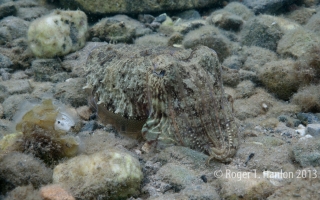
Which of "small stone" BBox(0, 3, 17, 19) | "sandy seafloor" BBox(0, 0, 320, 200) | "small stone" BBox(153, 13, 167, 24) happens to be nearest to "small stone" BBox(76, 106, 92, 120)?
"sandy seafloor" BBox(0, 0, 320, 200)

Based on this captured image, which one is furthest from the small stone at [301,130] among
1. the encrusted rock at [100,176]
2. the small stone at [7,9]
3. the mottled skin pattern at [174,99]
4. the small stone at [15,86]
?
the small stone at [7,9]

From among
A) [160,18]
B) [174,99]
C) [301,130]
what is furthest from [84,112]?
[160,18]

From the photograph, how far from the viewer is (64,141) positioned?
3.25 metres

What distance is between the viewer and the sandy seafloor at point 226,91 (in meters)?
2.84

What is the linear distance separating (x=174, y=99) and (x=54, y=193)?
1687 mm

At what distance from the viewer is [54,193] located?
268 centimetres

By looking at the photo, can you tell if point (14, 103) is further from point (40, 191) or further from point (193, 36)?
point (193, 36)

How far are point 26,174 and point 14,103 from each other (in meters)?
2.01

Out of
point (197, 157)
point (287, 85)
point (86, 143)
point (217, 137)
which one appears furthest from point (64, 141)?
point (287, 85)

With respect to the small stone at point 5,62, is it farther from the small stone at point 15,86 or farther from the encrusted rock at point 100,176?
the encrusted rock at point 100,176

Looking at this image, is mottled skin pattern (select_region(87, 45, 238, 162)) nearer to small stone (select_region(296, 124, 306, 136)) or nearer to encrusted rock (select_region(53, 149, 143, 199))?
encrusted rock (select_region(53, 149, 143, 199))

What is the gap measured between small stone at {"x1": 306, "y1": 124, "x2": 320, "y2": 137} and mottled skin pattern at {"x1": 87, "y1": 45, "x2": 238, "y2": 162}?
3.80ft

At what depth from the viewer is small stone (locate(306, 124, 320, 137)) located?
400 cm

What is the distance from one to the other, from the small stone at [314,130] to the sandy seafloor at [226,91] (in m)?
0.01
